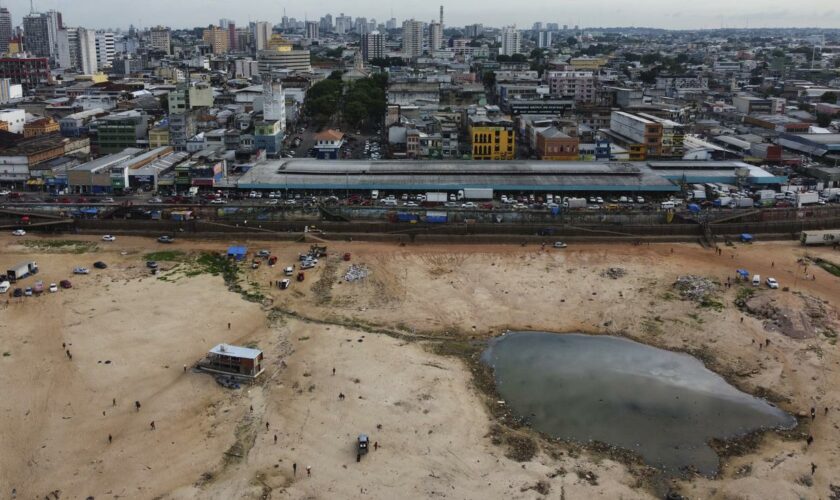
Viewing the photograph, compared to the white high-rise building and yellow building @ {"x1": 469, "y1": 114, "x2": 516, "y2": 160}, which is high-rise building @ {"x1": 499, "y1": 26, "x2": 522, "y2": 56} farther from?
yellow building @ {"x1": 469, "y1": 114, "x2": 516, "y2": 160}

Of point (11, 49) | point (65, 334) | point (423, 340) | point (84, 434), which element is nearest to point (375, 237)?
point (423, 340)

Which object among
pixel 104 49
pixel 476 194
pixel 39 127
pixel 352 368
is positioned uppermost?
pixel 104 49

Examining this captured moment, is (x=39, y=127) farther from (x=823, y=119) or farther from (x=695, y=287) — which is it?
(x=823, y=119)

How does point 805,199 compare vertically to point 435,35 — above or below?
below

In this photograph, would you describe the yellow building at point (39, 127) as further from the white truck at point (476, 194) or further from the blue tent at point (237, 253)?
the white truck at point (476, 194)

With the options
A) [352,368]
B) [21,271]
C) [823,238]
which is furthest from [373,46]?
[352,368]

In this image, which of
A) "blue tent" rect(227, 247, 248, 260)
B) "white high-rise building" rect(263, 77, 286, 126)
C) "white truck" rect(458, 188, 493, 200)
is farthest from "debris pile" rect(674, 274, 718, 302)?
"white high-rise building" rect(263, 77, 286, 126)
